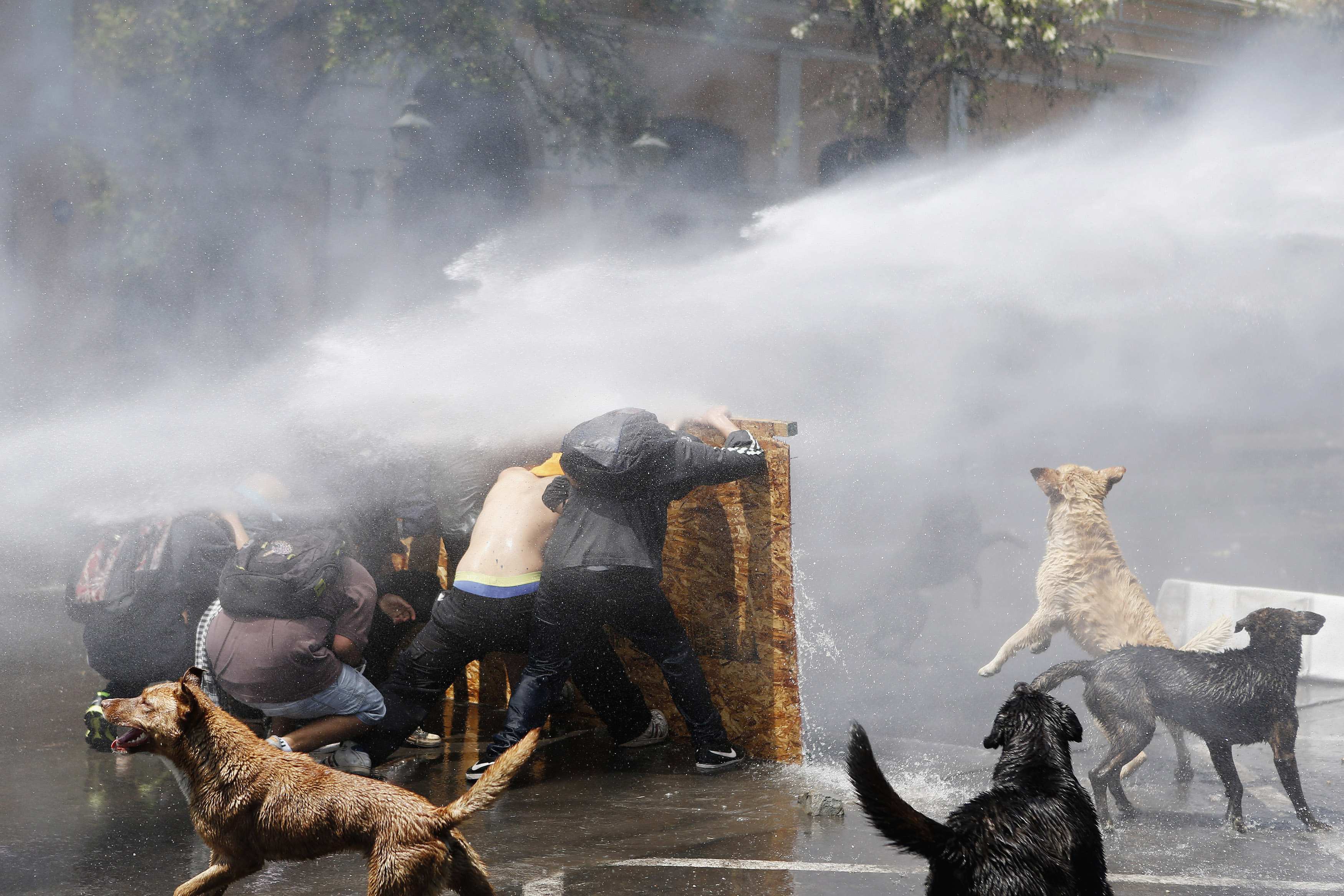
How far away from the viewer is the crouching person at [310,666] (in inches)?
188

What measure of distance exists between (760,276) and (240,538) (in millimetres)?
8507

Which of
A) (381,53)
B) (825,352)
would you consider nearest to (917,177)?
(825,352)

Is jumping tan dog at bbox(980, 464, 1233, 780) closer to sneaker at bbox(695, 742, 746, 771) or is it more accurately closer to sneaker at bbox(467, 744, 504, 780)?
sneaker at bbox(695, 742, 746, 771)

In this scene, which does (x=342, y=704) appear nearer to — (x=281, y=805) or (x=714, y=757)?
(x=714, y=757)

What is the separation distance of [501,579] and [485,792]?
209 centimetres

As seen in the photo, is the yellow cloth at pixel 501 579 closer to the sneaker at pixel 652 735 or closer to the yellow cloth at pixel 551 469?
the yellow cloth at pixel 551 469

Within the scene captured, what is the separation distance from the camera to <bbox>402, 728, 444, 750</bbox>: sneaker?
5.88 meters

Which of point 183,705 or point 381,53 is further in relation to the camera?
point 381,53

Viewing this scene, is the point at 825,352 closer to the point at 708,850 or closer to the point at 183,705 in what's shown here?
the point at 708,850

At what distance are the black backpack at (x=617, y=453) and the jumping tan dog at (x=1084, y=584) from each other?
2223 mm

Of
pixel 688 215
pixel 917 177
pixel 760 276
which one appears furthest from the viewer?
pixel 917 177

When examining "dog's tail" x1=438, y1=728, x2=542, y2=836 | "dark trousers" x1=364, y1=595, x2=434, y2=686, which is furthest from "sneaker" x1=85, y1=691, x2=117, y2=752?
"dog's tail" x1=438, y1=728, x2=542, y2=836

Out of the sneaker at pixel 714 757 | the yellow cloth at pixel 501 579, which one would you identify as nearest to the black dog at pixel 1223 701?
the sneaker at pixel 714 757

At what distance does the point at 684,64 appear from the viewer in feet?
57.5
